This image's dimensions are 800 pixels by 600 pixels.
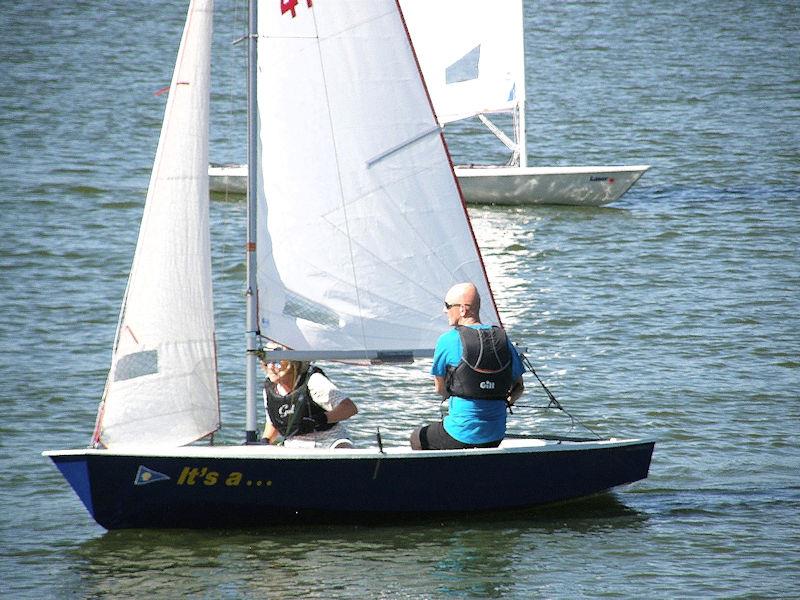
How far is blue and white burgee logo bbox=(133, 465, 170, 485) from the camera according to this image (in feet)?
29.8

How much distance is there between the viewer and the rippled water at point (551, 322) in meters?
9.20

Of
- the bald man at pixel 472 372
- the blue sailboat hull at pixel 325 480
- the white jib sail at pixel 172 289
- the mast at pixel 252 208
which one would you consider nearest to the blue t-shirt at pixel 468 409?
the bald man at pixel 472 372

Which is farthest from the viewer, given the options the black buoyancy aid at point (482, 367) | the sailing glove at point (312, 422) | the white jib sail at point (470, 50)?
the white jib sail at point (470, 50)

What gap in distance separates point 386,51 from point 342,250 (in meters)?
1.25

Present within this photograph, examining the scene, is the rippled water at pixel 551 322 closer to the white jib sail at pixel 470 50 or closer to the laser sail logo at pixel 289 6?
the white jib sail at pixel 470 50

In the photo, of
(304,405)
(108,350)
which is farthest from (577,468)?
(108,350)

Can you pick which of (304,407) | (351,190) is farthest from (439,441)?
(351,190)

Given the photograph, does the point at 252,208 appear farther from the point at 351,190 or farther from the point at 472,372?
the point at 472,372

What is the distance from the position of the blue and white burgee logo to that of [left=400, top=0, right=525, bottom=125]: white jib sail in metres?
12.7

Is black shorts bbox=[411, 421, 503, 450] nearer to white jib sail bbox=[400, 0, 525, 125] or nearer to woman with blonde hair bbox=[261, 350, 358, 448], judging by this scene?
woman with blonde hair bbox=[261, 350, 358, 448]

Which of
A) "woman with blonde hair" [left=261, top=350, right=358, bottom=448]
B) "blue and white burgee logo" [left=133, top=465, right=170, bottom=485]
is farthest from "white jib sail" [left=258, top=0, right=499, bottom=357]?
"blue and white burgee logo" [left=133, top=465, right=170, bottom=485]

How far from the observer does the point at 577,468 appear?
9750 millimetres

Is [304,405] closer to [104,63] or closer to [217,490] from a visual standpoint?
[217,490]

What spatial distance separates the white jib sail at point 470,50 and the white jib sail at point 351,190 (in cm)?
1140
